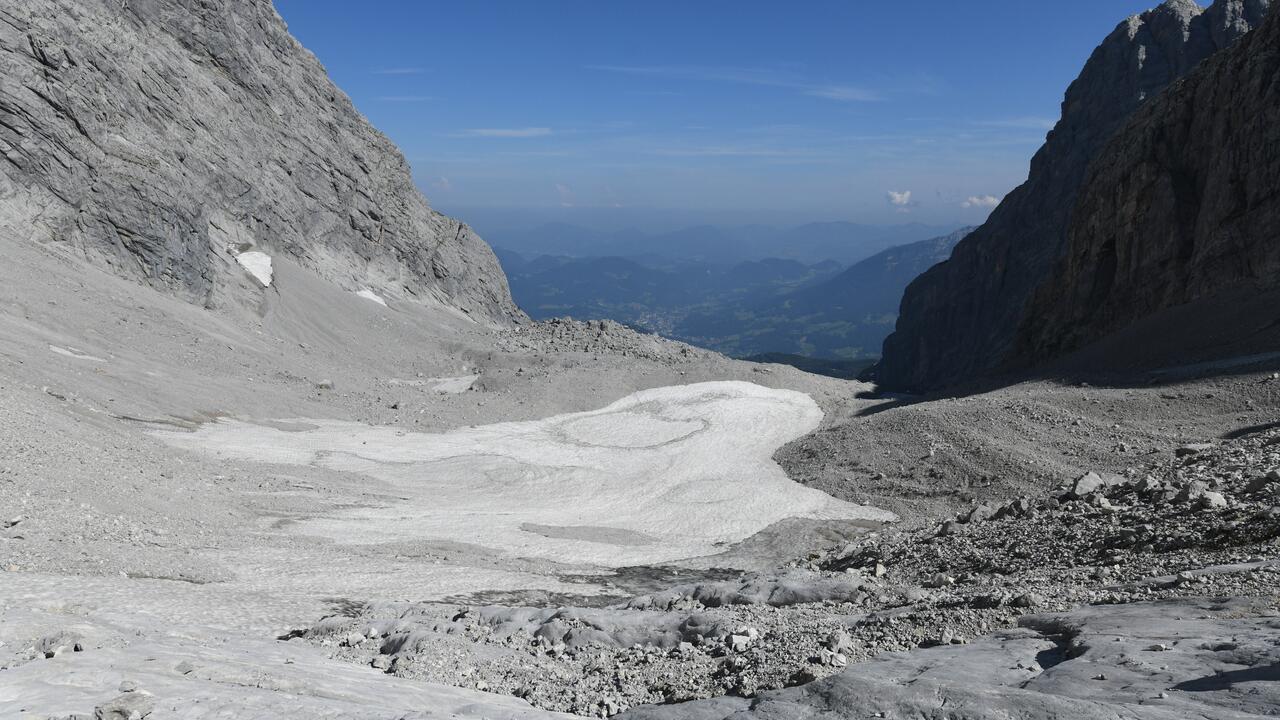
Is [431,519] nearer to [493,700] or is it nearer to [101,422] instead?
[101,422]

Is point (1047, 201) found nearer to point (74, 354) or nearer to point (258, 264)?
point (258, 264)

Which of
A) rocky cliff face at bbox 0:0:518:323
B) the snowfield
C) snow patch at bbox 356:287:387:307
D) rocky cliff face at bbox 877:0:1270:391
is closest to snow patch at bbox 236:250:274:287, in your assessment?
rocky cliff face at bbox 0:0:518:323

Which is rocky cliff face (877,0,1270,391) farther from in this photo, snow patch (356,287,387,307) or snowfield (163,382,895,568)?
snow patch (356,287,387,307)

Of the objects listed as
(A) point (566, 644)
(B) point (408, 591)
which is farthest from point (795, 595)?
(B) point (408, 591)

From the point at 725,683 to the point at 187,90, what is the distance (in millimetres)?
65196

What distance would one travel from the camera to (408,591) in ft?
64.1

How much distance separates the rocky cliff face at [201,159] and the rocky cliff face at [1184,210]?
52.2 meters

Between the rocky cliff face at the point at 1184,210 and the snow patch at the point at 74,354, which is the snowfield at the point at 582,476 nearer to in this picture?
the snow patch at the point at 74,354

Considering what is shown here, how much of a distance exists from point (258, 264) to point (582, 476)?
1404 inches

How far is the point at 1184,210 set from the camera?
48.2 m

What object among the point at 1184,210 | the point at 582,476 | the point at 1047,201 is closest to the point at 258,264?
the point at 582,476

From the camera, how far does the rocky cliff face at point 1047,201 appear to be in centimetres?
7962

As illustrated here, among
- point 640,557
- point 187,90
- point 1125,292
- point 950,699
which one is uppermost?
point 187,90

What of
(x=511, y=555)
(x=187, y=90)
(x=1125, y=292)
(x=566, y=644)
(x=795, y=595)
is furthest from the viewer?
(x=187, y=90)
